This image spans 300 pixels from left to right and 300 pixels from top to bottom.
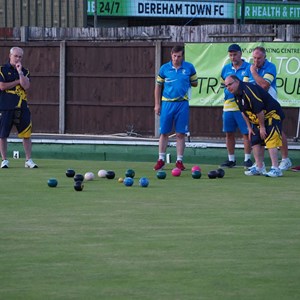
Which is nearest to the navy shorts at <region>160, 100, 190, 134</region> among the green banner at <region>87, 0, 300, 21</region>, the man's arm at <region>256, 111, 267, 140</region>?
the man's arm at <region>256, 111, 267, 140</region>

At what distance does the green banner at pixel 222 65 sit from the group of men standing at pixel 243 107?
493 cm

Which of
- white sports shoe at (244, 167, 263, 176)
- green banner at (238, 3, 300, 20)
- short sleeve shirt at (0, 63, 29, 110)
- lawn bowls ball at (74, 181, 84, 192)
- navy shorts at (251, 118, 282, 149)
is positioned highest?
green banner at (238, 3, 300, 20)

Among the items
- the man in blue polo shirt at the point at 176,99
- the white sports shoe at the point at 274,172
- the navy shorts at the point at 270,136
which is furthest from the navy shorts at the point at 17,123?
the white sports shoe at the point at 274,172

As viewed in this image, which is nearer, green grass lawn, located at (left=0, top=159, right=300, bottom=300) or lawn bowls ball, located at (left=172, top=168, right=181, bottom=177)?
green grass lawn, located at (left=0, top=159, right=300, bottom=300)

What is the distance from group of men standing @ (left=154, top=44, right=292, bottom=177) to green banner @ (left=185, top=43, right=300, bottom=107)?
16.2ft

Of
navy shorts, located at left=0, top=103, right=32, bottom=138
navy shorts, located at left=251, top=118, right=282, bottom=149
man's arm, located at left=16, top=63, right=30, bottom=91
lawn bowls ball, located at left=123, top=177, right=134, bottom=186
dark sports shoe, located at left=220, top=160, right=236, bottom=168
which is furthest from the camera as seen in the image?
dark sports shoe, located at left=220, top=160, right=236, bottom=168

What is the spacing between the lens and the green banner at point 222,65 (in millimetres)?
21203

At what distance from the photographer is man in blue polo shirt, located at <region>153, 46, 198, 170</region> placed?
52.7 ft

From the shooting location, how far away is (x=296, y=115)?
22.1 meters

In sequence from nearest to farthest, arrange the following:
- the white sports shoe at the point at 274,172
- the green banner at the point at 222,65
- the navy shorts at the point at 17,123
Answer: the white sports shoe at the point at 274,172
the navy shorts at the point at 17,123
the green banner at the point at 222,65

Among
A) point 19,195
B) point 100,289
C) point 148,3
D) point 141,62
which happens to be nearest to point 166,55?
point 141,62

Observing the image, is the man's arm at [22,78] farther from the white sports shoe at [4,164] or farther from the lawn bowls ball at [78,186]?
the lawn bowls ball at [78,186]

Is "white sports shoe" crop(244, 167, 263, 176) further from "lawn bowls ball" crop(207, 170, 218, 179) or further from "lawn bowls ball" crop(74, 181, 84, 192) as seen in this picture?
"lawn bowls ball" crop(74, 181, 84, 192)

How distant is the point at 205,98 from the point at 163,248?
13.9 m
